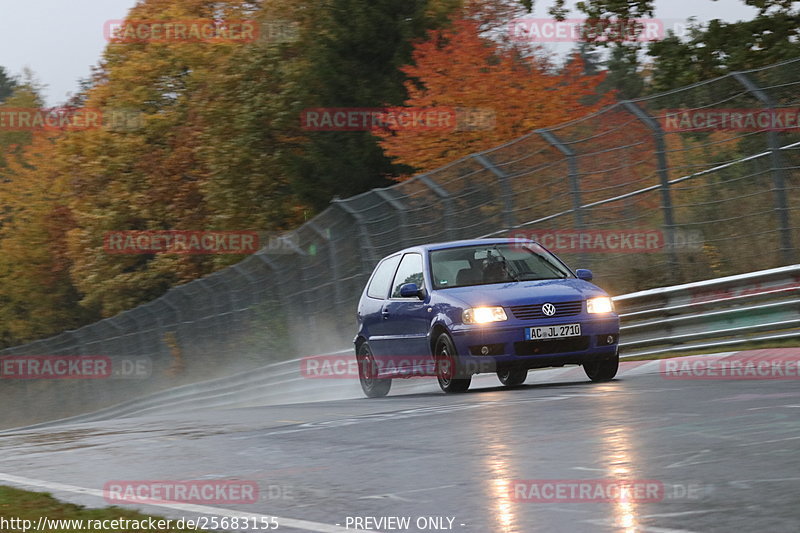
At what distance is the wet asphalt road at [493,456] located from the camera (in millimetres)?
5930

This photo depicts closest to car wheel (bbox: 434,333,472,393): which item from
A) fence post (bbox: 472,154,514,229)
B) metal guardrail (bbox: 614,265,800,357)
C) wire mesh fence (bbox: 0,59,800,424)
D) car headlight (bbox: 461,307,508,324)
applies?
car headlight (bbox: 461,307,508,324)

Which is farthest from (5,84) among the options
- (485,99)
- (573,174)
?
(573,174)

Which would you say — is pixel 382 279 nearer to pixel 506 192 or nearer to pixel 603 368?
pixel 506 192

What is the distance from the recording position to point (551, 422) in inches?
378

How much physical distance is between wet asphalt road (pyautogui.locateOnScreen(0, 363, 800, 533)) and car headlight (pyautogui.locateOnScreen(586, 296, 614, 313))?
2.35 ft

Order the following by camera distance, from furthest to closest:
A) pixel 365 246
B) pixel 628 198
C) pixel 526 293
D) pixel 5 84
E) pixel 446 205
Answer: pixel 5 84 < pixel 365 246 < pixel 446 205 < pixel 628 198 < pixel 526 293

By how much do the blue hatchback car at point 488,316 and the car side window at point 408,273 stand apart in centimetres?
1

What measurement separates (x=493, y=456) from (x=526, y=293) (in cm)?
570

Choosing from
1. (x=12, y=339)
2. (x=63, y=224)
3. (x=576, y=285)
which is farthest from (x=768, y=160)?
(x=12, y=339)

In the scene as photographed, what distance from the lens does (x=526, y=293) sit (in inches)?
538

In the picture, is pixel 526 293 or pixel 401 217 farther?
pixel 401 217

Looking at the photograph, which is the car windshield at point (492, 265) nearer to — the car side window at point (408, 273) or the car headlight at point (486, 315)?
the car side window at point (408, 273)

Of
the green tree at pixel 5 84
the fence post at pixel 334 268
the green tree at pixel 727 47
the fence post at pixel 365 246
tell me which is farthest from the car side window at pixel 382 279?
the green tree at pixel 5 84

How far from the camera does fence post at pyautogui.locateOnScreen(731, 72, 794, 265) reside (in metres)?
14.5
